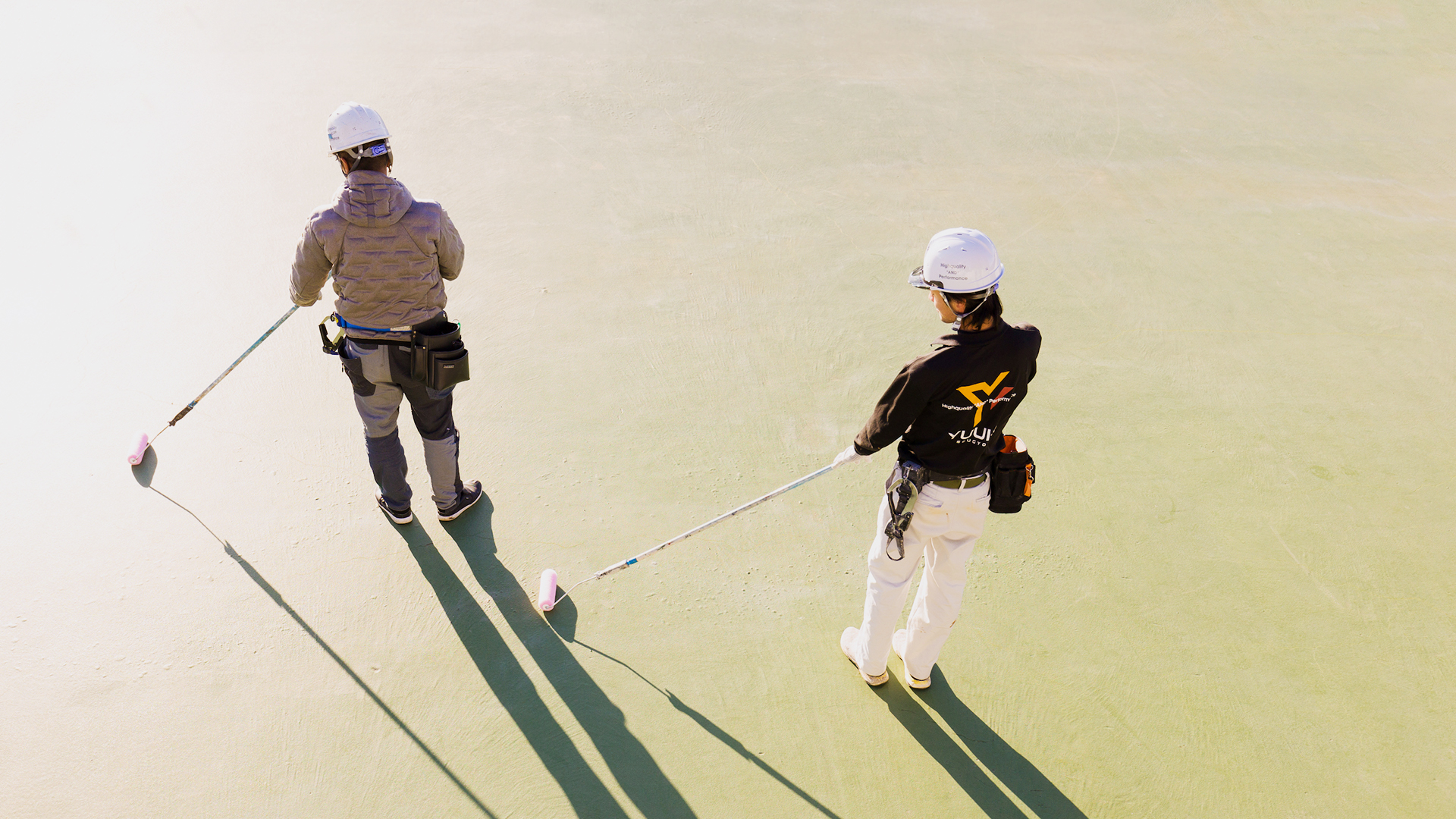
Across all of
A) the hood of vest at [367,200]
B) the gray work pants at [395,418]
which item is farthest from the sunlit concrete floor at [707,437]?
the hood of vest at [367,200]

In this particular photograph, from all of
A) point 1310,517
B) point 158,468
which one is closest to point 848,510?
point 1310,517

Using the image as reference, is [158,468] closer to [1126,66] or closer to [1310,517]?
[1310,517]

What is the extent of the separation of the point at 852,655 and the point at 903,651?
18 centimetres

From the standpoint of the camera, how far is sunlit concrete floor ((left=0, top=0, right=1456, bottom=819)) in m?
2.88

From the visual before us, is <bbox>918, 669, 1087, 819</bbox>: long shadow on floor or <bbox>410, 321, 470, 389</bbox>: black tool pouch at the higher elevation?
<bbox>410, 321, 470, 389</bbox>: black tool pouch

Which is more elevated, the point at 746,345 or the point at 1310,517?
the point at 746,345

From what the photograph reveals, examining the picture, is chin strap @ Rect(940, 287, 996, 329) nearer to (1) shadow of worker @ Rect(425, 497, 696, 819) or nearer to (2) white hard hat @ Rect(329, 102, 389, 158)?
(1) shadow of worker @ Rect(425, 497, 696, 819)

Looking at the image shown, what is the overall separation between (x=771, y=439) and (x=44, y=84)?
587cm

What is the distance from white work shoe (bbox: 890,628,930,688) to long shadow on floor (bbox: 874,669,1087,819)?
1.7 inches

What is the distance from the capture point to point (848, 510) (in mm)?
3738

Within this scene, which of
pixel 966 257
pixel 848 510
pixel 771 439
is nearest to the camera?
pixel 966 257

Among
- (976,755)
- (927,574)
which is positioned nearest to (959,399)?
(927,574)

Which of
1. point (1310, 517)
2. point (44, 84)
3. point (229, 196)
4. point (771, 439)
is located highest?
point (44, 84)

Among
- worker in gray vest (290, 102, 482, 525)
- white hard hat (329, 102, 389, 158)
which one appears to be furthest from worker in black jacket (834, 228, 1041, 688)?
white hard hat (329, 102, 389, 158)
